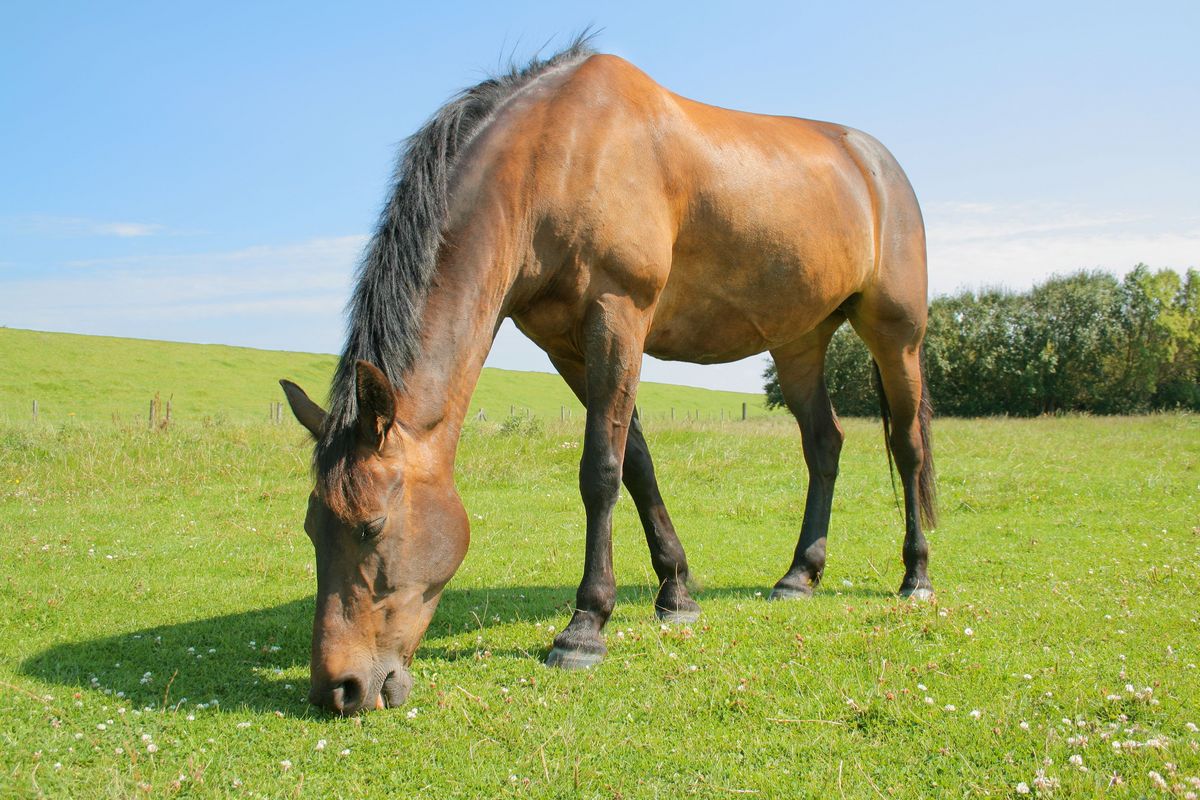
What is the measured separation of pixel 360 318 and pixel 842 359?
44974 mm

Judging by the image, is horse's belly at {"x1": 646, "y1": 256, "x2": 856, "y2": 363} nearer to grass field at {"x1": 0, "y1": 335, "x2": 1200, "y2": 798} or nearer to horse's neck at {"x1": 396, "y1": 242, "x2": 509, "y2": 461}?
horse's neck at {"x1": 396, "y1": 242, "x2": 509, "y2": 461}

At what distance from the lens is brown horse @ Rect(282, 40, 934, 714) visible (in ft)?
11.9

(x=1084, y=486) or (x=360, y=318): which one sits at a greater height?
(x=360, y=318)

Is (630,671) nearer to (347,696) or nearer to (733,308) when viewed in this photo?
(347,696)

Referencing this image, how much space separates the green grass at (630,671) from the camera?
3.11m

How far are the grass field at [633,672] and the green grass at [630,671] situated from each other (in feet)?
0.06

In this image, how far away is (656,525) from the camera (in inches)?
217

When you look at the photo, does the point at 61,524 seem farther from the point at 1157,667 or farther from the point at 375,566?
the point at 1157,667

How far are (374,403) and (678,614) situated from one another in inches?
107

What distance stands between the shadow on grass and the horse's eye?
0.89 metres

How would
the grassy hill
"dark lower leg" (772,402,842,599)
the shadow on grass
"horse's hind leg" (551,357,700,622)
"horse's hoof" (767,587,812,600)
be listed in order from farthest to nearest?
1. the grassy hill
2. "dark lower leg" (772,402,842,599)
3. "horse's hoof" (767,587,812,600)
4. "horse's hind leg" (551,357,700,622)
5. the shadow on grass

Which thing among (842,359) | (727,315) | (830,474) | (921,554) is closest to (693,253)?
(727,315)

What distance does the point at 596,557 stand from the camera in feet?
15.0

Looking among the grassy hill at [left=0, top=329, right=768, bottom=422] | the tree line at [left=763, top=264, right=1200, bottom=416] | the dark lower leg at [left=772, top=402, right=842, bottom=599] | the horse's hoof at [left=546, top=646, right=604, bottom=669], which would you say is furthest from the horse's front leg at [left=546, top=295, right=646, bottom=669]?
the tree line at [left=763, top=264, right=1200, bottom=416]
